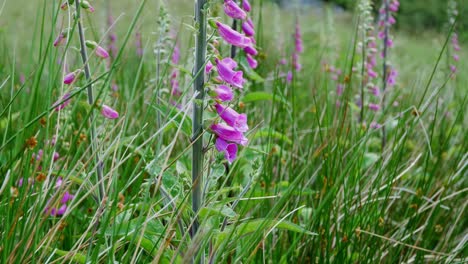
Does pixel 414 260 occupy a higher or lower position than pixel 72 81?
lower

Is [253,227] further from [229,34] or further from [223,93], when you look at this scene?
[229,34]

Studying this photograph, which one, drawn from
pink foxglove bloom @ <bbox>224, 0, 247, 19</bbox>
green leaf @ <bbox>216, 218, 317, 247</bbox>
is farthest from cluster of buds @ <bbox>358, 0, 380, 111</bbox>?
green leaf @ <bbox>216, 218, 317, 247</bbox>

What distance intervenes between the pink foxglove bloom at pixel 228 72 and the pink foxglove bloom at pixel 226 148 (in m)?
0.19

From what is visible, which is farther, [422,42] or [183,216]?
[422,42]

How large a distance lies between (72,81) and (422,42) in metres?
20.1

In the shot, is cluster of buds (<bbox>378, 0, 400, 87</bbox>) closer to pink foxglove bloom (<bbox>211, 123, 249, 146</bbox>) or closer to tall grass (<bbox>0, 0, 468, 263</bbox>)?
tall grass (<bbox>0, 0, 468, 263</bbox>)

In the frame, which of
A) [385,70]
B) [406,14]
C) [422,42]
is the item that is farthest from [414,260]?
[406,14]

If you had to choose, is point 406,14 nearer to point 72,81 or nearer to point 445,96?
point 445,96

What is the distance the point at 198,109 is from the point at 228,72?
15 cm

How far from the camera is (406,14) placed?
73.0ft

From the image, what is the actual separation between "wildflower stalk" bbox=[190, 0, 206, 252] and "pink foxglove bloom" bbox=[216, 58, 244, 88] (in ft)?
0.21

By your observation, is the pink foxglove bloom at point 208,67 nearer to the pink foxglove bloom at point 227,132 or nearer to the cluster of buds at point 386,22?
the pink foxglove bloom at point 227,132

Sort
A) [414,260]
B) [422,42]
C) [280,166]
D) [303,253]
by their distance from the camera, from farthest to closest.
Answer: [422,42] < [280,166] < [414,260] < [303,253]

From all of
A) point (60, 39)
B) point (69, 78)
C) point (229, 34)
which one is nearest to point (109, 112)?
point (69, 78)
